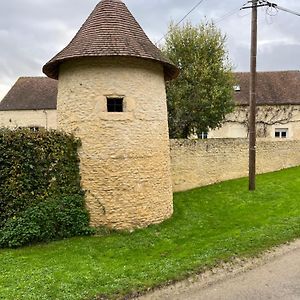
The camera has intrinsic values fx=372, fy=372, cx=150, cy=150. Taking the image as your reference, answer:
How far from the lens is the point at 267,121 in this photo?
99.9 ft

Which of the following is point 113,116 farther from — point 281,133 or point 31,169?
point 281,133

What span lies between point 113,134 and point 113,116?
607 mm

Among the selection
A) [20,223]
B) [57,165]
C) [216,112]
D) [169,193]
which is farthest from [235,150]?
[20,223]

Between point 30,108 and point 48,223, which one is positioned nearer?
point 48,223

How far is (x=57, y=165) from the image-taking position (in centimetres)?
1198

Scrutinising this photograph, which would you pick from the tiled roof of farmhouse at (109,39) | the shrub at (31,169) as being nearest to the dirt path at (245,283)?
the shrub at (31,169)

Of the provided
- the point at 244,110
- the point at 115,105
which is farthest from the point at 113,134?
the point at 244,110

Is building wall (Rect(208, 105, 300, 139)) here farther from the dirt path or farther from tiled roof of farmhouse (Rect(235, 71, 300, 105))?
the dirt path

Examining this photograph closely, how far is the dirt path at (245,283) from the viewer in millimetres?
7500

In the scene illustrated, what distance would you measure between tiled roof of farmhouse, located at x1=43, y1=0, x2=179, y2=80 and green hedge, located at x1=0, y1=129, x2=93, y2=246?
9.27 ft

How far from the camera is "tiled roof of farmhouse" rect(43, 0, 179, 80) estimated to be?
12.2 metres

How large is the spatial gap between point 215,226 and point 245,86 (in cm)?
2169

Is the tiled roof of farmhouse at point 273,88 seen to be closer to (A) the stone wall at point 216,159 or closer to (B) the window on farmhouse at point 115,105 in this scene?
(A) the stone wall at point 216,159

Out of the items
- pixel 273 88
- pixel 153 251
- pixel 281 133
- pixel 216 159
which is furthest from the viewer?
pixel 273 88
